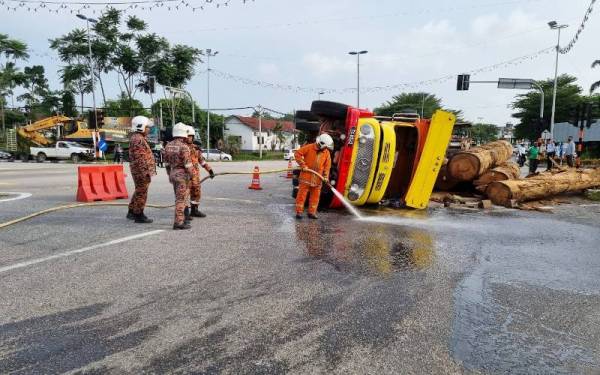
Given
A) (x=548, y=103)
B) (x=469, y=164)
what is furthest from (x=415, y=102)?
(x=469, y=164)


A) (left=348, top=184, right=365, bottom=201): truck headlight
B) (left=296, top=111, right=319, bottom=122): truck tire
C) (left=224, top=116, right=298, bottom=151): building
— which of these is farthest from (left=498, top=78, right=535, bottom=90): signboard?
(left=224, top=116, right=298, bottom=151): building

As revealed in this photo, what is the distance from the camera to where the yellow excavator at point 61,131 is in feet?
119

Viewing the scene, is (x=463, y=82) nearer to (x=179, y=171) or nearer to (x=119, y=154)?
(x=119, y=154)

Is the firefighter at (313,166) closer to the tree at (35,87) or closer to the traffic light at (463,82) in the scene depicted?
the traffic light at (463,82)

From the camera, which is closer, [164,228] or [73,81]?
[164,228]

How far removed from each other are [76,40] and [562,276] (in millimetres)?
53246

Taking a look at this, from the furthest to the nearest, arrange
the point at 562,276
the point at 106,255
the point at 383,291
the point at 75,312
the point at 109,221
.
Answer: the point at 109,221 → the point at 106,255 → the point at 562,276 → the point at 383,291 → the point at 75,312

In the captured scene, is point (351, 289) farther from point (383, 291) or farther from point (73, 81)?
point (73, 81)

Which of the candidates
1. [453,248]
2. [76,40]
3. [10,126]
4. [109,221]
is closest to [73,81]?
[76,40]

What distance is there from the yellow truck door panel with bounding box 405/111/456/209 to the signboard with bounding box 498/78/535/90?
18.2 metres

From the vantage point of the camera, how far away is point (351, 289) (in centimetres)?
412

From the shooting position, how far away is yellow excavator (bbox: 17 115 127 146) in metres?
36.3

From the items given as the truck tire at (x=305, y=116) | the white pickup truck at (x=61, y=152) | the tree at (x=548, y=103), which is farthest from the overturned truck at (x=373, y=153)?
the tree at (x=548, y=103)

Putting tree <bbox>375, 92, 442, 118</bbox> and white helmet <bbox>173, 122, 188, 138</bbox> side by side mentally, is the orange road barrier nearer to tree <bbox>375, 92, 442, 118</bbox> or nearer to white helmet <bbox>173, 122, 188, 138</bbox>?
white helmet <bbox>173, 122, 188, 138</bbox>
